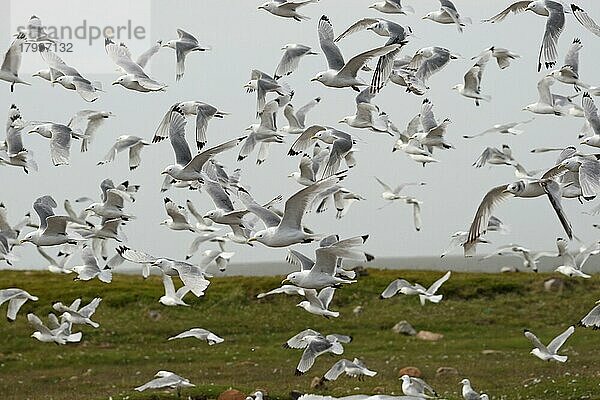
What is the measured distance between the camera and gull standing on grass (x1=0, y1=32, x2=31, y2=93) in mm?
15266

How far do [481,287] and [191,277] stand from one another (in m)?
21.2

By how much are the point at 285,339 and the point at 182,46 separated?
11.6 meters

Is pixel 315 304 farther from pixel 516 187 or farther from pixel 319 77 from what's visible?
pixel 516 187

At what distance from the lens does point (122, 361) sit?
23328mm

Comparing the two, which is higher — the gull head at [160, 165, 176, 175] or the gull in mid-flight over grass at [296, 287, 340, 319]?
the gull head at [160, 165, 176, 175]

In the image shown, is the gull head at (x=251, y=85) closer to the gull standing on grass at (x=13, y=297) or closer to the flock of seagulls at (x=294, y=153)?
the flock of seagulls at (x=294, y=153)

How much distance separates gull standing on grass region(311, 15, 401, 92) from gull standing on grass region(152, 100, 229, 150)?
6.24ft

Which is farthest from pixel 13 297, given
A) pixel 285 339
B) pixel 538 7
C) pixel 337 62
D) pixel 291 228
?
pixel 285 339

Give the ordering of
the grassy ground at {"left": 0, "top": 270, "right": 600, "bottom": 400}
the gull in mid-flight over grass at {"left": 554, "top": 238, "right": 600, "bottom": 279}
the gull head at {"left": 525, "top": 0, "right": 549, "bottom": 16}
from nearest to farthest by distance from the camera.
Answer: the gull head at {"left": 525, "top": 0, "right": 549, "bottom": 16}
the grassy ground at {"left": 0, "top": 270, "right": 600, "bottom": 400}
the gull in mid-flight over grass at {"left": 554, "top": 238, "right": 600, "bottom": 279}

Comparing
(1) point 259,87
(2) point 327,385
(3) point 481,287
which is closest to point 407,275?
(3) point 481,287

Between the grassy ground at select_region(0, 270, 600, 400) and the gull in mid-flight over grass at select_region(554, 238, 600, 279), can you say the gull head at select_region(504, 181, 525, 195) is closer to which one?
the grassy ground at select_region(0, 270, 600, 400)

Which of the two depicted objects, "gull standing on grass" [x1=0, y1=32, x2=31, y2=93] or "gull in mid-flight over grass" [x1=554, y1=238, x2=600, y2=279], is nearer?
"gull standing on grass" [x1=0, y1=32, x2=31, y2=93]

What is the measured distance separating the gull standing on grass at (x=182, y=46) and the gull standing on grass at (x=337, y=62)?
7.63ft

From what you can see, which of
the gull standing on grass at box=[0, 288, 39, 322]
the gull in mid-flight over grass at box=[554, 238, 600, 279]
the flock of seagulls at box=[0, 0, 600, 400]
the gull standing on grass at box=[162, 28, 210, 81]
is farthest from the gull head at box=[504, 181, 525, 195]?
the gull in mid-flight over grass at box=[554, 238, 600, 279]
